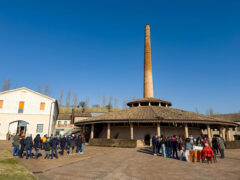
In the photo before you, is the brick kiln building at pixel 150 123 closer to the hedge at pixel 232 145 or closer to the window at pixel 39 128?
the hedge at pixel 232 145

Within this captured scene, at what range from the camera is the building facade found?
28203 mm

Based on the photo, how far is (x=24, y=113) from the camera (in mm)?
28844

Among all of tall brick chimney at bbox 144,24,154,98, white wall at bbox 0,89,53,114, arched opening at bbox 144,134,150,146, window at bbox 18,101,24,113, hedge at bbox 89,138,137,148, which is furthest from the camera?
tall brick chimney at bbox 144,24,154,98

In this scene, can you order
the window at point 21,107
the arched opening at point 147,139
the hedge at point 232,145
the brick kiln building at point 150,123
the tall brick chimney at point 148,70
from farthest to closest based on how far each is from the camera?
the tall brick chimney at point 148,70, the window at point 21,107, the arched opening at point 147,139, the brick kiln building at point 150,123, the hedge at point 232,145

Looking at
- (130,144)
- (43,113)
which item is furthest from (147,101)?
(43,113)

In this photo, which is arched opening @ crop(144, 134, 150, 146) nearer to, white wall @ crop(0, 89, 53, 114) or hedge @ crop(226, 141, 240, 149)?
hedge @ crop(226, 141, 240, 149)

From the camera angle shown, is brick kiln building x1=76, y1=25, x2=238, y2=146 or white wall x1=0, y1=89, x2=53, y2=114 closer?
brick kiln building x1=76, y1=25, x2=238, y2=146

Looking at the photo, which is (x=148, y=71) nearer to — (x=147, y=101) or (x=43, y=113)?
(x=147, y=101)

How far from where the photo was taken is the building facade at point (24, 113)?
28.2m

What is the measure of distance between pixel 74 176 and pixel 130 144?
44.4 feet

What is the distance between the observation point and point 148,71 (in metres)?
38.8

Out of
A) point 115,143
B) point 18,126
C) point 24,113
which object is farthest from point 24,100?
point 115,143

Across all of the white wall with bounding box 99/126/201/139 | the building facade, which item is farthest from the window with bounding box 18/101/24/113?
the white wall with bounding box 99/126/201/139

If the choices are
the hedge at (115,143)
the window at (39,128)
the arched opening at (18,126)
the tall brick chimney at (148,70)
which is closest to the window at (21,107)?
the arched opening at (18,126)
